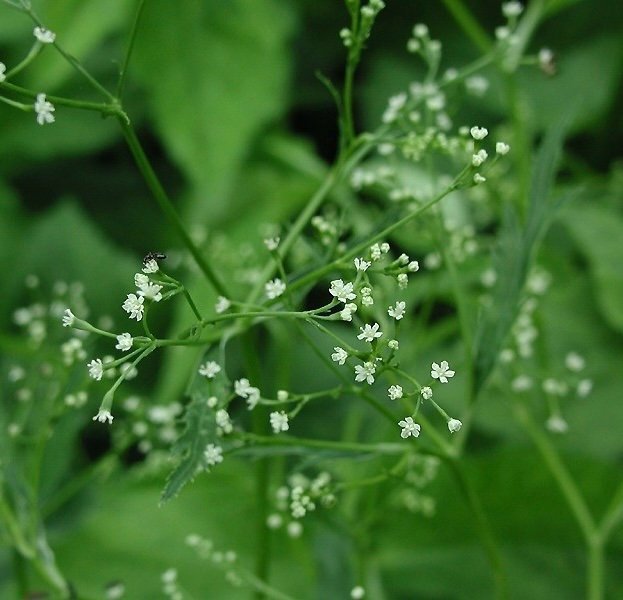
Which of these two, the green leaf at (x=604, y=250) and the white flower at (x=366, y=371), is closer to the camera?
the white flower at (x=366, y=371)

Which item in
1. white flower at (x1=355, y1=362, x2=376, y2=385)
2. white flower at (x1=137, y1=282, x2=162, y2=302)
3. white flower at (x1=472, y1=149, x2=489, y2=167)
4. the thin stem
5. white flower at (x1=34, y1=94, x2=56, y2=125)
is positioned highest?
the thin stem

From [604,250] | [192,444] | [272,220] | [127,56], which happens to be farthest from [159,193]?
[604,250]

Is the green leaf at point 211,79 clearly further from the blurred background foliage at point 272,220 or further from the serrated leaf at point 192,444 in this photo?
the serrated leaf at point 192,444

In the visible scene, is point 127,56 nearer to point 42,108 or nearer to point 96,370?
point 42,108

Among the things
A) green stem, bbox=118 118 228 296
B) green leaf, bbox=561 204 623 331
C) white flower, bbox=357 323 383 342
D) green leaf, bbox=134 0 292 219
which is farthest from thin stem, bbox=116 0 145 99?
green leaf, bbox=561 204 623 331

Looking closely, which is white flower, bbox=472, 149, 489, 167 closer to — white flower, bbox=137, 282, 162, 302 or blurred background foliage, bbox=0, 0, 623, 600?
white flower, bbox=137, 282, 162, 302

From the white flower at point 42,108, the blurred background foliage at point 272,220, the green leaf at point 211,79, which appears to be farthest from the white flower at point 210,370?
the green leaf at point 211,79

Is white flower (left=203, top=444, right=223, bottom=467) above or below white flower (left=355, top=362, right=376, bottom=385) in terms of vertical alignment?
below
